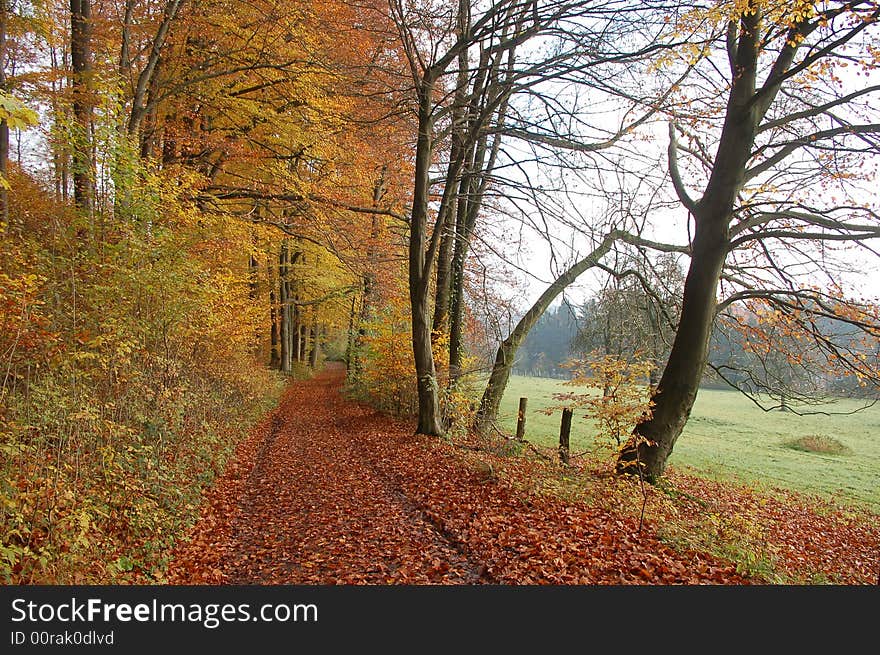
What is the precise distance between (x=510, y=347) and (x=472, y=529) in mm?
5670

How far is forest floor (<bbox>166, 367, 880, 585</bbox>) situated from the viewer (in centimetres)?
411

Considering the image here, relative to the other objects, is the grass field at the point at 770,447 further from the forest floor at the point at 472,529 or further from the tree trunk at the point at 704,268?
the forest floor at the point at 472,529

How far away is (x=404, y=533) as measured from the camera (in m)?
4.99

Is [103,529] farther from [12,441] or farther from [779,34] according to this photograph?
[779,34]

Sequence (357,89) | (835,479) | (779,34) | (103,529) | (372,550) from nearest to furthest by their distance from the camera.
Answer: (103,529) < (372,550) < (779,34) < (357,89) < (835,479)

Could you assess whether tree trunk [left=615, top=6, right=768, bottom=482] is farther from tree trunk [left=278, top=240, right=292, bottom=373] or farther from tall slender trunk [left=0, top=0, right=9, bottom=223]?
tree trunk [left=278, top=240, right=292, bottom=373]

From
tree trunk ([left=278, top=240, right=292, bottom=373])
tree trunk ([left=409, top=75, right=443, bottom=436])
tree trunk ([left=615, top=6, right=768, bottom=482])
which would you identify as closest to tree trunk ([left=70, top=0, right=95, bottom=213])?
tree trunk ([left=409, top=75, right=443, bottom=436])

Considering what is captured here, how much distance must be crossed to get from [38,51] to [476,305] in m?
16.8

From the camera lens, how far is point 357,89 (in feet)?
30.5

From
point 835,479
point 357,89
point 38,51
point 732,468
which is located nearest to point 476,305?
point 357,89

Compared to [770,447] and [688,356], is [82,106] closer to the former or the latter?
[688,356]

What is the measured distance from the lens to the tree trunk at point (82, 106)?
6505 millimetres

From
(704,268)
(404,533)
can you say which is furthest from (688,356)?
(404,533)

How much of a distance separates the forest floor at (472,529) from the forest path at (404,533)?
2cm
